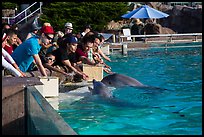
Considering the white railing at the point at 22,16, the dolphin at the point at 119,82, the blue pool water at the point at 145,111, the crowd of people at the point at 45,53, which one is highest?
the white railing at the point at 22,16

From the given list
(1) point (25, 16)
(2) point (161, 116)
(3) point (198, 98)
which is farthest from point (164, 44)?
(2) point (161, 116)

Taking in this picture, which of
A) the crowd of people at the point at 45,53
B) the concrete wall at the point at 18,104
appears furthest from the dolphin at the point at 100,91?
the concrete wall at the point at 18,104

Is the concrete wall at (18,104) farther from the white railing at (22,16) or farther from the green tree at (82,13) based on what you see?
the white railing at (22,16)

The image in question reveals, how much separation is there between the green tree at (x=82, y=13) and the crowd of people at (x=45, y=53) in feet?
49.2

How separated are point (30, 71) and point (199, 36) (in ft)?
57.5

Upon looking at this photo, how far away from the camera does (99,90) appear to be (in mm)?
8016

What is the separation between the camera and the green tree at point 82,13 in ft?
87.8

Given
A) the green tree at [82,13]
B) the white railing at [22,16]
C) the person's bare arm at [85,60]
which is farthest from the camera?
the white railing at [22,16]

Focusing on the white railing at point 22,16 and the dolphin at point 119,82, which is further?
the white railing at point 22,16

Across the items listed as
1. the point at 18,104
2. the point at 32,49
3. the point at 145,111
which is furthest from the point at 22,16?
the point at 18,104

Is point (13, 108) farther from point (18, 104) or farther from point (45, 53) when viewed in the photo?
point (45, 53)

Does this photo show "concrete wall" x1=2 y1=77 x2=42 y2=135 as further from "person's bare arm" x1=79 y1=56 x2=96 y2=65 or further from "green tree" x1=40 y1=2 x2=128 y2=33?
"green tree" x1=40 y1=2 x2=128 y2=33

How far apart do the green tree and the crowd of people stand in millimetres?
14982

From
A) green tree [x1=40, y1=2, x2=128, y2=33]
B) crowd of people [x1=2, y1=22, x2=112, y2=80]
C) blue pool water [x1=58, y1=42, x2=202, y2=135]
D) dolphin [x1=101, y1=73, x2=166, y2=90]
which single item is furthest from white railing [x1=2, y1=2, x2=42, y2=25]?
dolphin [x1=101, y1=73, x2=166, y2=90]
